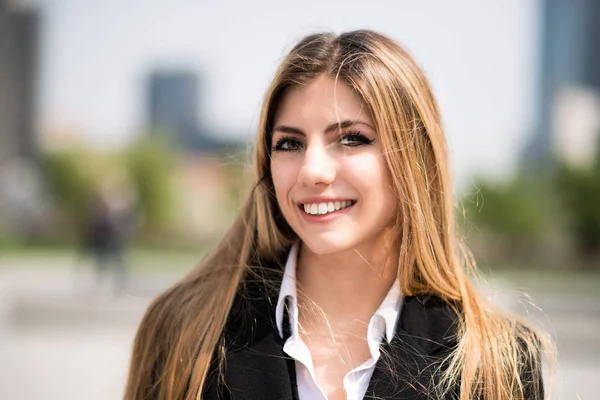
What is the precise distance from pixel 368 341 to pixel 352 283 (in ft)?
0.67

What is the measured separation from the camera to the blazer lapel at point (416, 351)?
1874 mm

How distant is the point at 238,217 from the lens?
233 centimetres

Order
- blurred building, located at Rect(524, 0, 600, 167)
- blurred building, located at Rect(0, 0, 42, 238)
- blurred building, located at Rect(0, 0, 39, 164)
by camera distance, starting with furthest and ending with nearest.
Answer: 1. blurred building, located at Rect(0, 0, 39, 164)
2. blurred building, located at Rect(0, 0, 42, 238)
3. blurred building, located at Rect(524, 0, 600, 167)

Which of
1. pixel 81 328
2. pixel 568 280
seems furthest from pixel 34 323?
pixel 568 280

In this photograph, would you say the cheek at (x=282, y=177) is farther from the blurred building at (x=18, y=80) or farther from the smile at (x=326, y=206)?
the blurred building at (x=18, y=80)

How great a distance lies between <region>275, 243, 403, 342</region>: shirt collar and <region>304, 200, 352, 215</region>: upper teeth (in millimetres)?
309

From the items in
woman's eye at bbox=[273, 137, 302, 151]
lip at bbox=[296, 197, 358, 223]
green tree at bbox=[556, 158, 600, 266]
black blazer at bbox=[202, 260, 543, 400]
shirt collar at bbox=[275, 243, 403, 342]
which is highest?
woman's eye at bbox=[273, 137, 302, 151]

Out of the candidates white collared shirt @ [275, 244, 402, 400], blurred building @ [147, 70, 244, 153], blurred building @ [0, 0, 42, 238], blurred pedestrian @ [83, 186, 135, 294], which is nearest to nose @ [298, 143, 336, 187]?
white collared shirt @ [275, 244, 402, 400]

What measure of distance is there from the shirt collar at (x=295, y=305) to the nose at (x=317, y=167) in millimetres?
391

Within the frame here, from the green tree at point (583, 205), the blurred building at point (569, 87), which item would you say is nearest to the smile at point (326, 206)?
the green tree at point (583, 205)

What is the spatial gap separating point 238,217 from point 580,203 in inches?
780

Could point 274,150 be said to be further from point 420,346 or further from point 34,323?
point 34,323

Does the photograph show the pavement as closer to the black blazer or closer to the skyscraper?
the black blazer

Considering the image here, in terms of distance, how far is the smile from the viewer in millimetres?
1899
